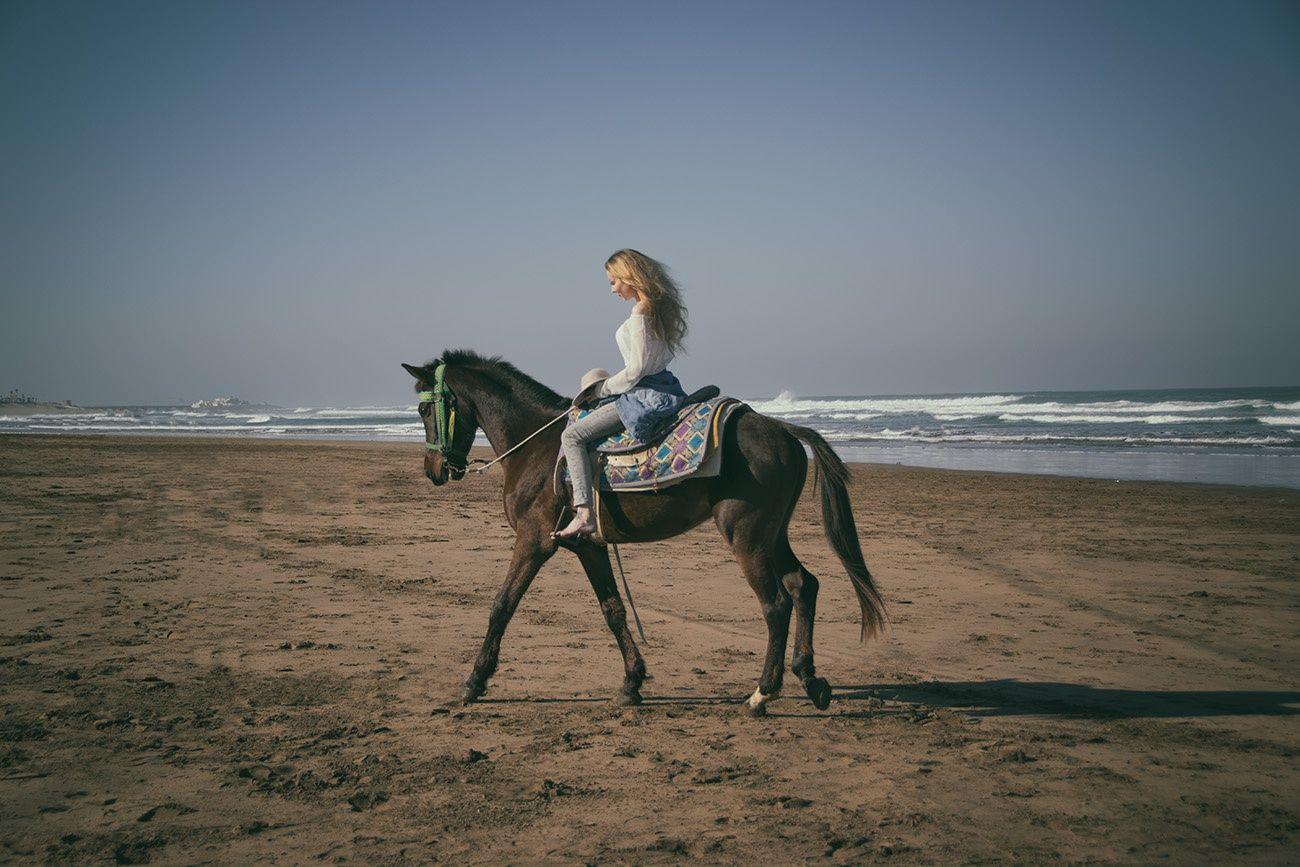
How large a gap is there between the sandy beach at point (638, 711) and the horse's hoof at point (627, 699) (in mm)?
126

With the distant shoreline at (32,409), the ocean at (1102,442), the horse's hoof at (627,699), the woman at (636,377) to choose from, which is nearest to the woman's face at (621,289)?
the woman at (636,377)

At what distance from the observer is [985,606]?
756 centimetres

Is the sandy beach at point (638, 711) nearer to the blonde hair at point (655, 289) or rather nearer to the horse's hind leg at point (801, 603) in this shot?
the horse's hind leg at point (801, 603)

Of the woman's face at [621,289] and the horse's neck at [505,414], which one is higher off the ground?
the woman's face at [621,289]

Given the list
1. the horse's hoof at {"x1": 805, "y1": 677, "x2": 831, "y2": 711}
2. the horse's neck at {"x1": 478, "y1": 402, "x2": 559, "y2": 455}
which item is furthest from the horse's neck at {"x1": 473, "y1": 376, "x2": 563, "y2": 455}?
the horse's hoof at {"x1": 805, "y1": 677, "x2": 831, "y2": 711}

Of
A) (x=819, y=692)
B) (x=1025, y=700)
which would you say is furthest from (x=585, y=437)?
(x=1025, y=700)

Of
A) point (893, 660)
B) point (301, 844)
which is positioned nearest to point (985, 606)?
point (893, 660)

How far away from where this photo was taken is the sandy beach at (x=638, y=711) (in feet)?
10.7

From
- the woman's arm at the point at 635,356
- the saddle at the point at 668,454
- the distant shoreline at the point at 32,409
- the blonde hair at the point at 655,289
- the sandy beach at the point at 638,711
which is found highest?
the distant shoreline at the point at 32,409

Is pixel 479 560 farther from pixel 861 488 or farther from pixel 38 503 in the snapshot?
pixel 861 488

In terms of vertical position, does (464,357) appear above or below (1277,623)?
above

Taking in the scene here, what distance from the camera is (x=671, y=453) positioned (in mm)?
4777

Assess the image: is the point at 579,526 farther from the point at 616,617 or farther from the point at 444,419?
the point at 444,419

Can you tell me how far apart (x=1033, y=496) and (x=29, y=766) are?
1542cm
